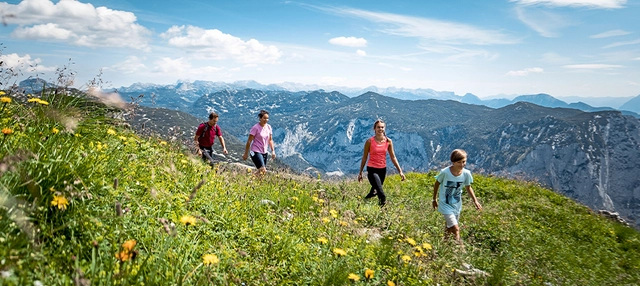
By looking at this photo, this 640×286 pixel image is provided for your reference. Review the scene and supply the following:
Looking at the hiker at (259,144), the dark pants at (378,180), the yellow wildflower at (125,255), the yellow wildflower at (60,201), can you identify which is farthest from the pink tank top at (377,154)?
the yellow wildflower at (125,255)

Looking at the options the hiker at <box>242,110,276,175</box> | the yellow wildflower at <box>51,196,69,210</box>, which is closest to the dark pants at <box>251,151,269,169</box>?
the hiker at <box>242,110,276,175</box>

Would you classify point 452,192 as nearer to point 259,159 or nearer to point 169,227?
point 259,159

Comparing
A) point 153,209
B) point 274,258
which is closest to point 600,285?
point 274,258

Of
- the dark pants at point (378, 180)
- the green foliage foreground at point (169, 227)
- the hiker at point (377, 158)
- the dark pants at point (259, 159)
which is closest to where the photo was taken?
the green foliage foreground at point (169, 227)

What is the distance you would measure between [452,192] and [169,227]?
6.76 m

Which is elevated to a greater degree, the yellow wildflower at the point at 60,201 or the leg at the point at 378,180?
the yellow wildflower at the point at 60,201

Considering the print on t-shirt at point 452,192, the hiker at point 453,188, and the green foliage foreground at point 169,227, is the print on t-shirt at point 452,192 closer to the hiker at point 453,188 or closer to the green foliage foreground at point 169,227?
the hiker at point 453,188

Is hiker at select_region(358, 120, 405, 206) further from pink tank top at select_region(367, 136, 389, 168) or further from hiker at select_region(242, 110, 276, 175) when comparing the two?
hiker at select_region(242, 110, 276, 175)

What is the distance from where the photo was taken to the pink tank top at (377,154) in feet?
33.7

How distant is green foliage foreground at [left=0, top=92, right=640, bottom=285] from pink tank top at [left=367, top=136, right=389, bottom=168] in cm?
168

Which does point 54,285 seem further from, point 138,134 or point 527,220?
point 527,220

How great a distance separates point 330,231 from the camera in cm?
498

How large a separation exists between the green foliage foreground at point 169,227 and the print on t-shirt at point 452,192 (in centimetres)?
99

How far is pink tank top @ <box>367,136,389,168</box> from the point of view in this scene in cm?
1028
